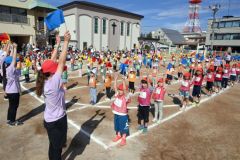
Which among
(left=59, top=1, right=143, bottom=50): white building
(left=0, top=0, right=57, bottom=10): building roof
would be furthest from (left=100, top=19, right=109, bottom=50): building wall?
(left=0, top=0, right=57, bottom=10): building roof

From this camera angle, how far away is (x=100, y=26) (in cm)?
3966

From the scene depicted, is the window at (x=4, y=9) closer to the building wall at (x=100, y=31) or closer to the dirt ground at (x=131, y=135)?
the building wall at (x=100, y=31)

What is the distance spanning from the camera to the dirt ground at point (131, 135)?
4.77 metres

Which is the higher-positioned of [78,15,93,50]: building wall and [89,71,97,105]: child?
[78,15,93,50]: building wall

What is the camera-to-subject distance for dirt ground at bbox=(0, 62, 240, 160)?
4.77 metres

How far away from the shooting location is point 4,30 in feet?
81.1

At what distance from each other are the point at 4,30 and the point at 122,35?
25926 mm

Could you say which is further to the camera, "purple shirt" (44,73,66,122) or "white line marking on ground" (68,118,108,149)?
"white line marking on ground" (68,118,108,149)

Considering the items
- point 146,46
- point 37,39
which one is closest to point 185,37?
point 146,46

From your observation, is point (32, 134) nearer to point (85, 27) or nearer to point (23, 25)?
point (23, 25)

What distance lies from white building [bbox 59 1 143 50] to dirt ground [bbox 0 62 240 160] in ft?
97.8

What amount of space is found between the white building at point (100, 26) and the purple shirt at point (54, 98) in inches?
1330

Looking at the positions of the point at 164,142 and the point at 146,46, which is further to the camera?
the point at 146,46

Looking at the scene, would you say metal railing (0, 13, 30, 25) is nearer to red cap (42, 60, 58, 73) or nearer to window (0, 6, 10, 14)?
window (0, 6, 10, 14)
